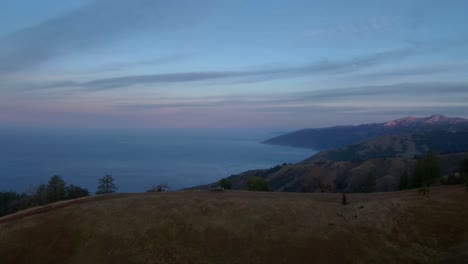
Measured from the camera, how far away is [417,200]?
3406cm

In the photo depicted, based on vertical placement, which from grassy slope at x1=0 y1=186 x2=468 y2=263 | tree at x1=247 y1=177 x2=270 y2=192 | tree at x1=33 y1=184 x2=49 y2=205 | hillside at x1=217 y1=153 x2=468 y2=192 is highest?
grassy slope at x1=0 y1=186 x2=468 y2=263

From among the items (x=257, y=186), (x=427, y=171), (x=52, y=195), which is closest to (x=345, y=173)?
(x=427, y=171)

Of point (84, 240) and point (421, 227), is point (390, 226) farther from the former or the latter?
point (84, 240)

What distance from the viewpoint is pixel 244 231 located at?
Answer: 30000mm

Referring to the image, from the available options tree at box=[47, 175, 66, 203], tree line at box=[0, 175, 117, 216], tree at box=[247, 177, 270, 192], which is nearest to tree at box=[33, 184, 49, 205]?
tree line at box=[0, 175, 117, 216]

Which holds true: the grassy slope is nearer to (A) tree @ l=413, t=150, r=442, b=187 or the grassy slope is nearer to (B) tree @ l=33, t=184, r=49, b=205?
(A) tree @ l=413, t=150, r=442, b=187

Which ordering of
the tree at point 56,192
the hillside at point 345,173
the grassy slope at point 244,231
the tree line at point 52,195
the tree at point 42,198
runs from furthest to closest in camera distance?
1. the hillside at point 345,173
2. the tree at point 42,198
3. the tree line at point 52,195
4. the tree at point 56,192
5. the grassy slope at point 244,231

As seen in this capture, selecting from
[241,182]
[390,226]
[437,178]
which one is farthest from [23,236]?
[241,182]

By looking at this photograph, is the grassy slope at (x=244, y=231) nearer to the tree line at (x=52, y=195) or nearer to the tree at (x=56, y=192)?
the tree at (x=56, y=192)

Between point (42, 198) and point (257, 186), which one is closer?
point (257, 186)

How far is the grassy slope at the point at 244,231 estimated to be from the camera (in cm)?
2658

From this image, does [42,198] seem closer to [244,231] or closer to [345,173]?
[244,231]

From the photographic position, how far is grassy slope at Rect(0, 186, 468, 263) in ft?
87.2

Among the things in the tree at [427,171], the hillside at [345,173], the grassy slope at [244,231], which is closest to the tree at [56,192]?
the grassy slope at [244,231]
